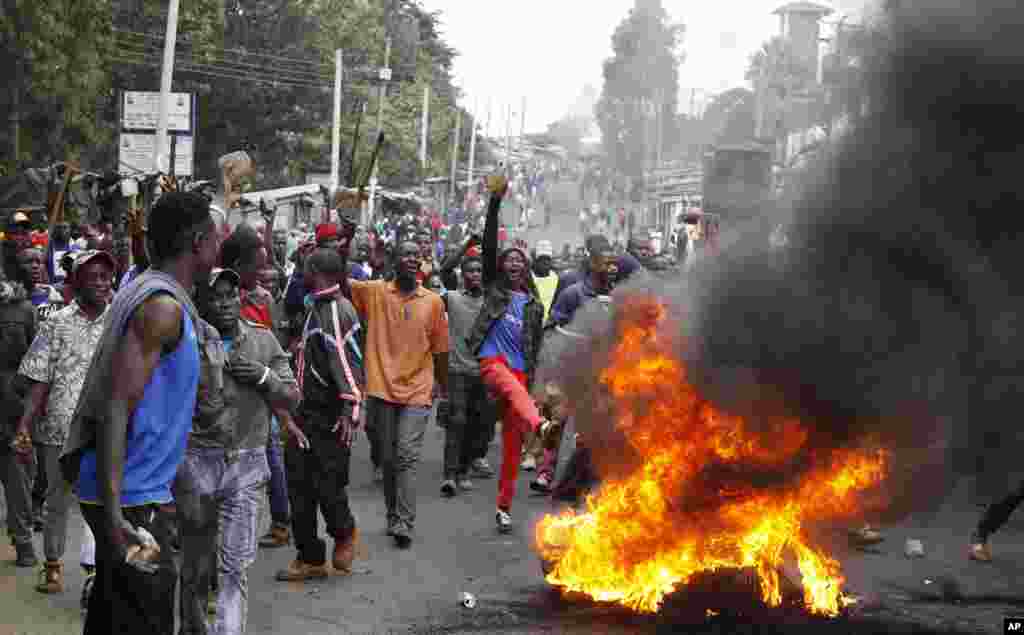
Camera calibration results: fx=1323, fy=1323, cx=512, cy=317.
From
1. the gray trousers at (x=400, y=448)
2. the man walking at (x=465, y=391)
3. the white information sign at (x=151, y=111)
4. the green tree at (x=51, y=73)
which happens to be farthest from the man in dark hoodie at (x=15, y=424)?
the green tree at (x=51, y=73)

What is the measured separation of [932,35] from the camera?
26.2 ft

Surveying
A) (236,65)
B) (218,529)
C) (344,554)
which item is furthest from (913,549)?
(236,65)

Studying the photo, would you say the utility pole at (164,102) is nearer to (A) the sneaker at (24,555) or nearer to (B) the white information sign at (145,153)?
(B) the white information sign at (145,153)

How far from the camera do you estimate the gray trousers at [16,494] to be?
26.6ft

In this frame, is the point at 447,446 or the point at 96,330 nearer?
the point at 96,330

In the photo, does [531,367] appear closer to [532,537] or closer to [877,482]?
[532,537]

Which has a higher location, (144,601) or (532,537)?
(144,601)

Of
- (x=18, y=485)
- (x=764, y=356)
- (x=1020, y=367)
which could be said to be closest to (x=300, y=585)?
(x=18, y=485)

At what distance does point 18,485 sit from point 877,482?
203 inches

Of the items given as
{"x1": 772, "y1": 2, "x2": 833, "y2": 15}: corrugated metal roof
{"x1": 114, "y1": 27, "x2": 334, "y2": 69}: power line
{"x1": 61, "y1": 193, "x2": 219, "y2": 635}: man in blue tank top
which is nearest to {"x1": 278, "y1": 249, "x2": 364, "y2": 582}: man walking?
{"x1": 61, "y1": 193, "x2": 219, "y2": 635}: man in blue tank top

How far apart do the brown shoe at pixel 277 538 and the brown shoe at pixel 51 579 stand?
1729 mm

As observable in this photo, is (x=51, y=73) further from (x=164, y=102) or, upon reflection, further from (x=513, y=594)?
(x=513, y=594)

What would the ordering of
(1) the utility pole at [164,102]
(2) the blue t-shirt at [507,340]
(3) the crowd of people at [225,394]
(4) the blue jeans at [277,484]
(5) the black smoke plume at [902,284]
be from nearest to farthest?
(3) the crowd of people at [225,394] → (5) the black smoke plume at [902,284] → (4) the blue jeans at [277,484] → (2) the blue t-shirt at [507,340] → (1) the utility pole at [164,102]

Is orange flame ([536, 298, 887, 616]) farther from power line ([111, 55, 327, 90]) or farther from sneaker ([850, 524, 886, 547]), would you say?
power line ([111, 55, 327, 90])
